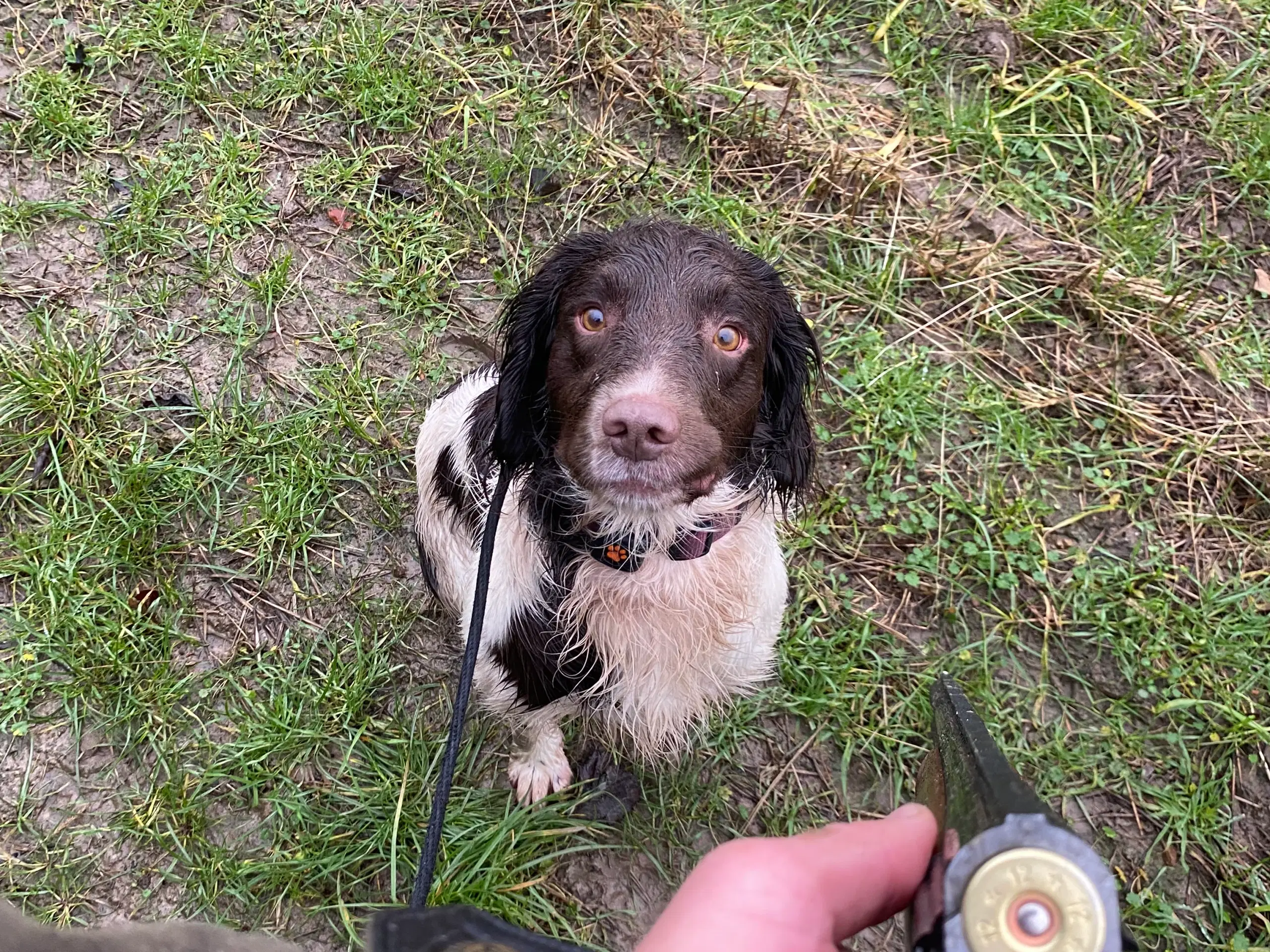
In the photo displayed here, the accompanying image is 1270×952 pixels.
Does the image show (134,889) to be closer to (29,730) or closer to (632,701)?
(29,730)

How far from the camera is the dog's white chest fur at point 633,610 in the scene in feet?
7.83

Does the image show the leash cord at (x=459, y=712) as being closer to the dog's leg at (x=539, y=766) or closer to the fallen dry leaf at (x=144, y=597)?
the dog's leg at (x=539, y=766)

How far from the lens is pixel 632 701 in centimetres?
260

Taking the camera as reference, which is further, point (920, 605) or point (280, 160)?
point (280, 160)

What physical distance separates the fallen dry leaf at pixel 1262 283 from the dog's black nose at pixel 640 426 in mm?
3409

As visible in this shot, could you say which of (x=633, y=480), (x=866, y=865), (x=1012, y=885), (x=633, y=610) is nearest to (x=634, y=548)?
(x=633, y=610)

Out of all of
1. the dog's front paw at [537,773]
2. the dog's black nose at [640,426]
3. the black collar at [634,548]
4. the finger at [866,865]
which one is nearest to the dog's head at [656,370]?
the dog's black nose at [640,426]

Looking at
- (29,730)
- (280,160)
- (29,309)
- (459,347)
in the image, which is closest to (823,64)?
(459,347)

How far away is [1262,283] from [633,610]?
11.1 ft

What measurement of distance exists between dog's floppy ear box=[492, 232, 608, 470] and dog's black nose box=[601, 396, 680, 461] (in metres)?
0.49

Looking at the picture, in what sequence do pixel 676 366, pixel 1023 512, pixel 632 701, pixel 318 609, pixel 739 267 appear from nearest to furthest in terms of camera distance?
pixel 676 366, pixel 739 267, pixel 632 701, pixel 318 609, pixel 1023 512

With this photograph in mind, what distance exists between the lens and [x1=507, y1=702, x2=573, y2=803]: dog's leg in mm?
2836

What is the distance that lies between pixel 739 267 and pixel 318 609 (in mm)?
1974

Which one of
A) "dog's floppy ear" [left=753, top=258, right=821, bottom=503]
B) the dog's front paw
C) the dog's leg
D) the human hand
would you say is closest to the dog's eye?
"dog's floppy ear" [left=753, top=258, right=821, bottom=503]
